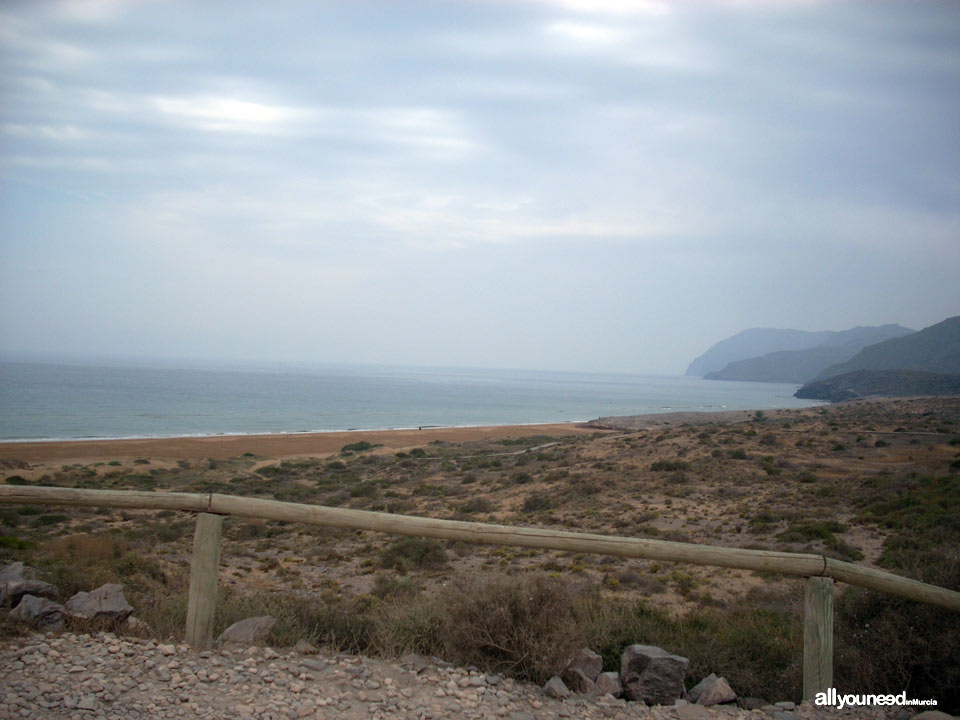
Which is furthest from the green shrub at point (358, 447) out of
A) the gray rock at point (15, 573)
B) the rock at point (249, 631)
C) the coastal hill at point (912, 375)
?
the coastal hill at point (912, 375)

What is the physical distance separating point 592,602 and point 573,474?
21.9 metres

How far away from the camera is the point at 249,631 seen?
4.24 metres

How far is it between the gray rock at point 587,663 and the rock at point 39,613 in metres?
3.27

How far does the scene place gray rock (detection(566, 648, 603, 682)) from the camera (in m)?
4.16

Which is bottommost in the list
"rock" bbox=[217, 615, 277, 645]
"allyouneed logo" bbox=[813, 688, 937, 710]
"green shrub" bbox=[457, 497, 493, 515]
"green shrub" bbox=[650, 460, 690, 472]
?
"green shrub" bbox=[457, 497, 493, 515]

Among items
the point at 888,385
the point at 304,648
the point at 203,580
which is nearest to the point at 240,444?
the point at 203,580

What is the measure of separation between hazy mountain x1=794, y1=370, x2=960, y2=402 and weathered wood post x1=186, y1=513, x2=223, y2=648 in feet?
387

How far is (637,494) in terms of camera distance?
853 inches

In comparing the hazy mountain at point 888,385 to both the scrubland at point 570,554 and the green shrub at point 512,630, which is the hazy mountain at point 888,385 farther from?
the green shrub at point 512,630

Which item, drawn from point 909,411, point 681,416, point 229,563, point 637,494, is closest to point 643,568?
point 229,563

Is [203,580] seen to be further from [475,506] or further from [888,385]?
[888,385]

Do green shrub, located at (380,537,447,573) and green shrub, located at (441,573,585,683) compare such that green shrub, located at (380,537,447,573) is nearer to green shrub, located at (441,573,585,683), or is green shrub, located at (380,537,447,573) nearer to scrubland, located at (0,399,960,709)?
scrubland, located at (0,399,960,709)

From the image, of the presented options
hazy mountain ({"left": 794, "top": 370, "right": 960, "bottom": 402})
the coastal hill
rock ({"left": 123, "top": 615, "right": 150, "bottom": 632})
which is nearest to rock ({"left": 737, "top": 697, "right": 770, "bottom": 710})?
rock ({"left": 123, "top": 615, "right": 150, "bottom": 632})

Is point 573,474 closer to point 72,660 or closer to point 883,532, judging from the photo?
point 883,532
